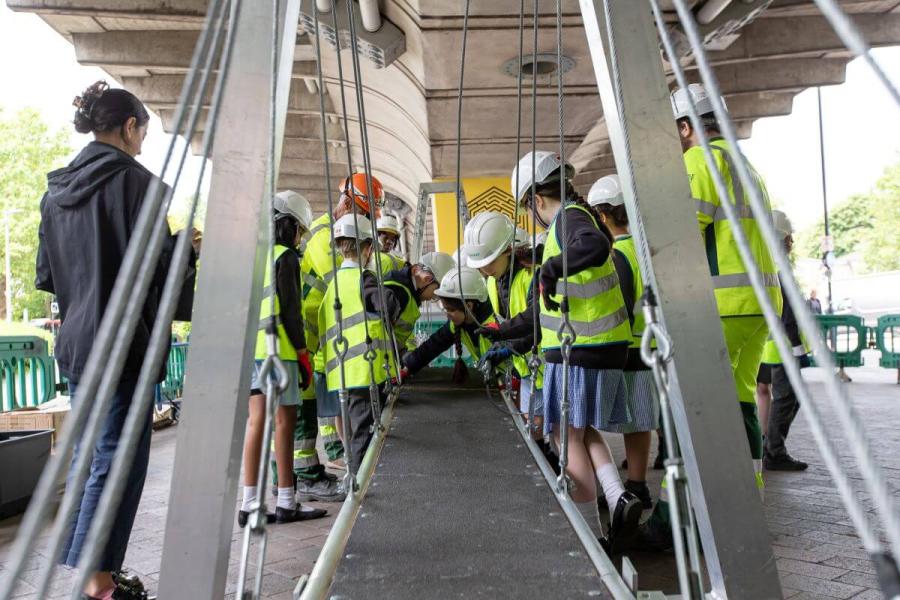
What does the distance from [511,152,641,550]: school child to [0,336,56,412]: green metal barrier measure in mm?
4565

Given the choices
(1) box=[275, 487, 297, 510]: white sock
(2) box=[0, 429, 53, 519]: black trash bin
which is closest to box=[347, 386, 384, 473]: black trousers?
(1) box=[275, 487, 297, 510]: white sock

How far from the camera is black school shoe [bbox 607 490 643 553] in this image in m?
3.19

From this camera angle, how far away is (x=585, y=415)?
11.0ft

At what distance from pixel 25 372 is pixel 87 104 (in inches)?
160

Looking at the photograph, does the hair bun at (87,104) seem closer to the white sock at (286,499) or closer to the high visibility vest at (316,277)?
the white sock at (286,499)

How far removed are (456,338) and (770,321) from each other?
176 inches

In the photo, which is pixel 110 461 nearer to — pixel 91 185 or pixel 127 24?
pixel 91 185

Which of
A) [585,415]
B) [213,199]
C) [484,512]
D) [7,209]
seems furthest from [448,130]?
[7,209]

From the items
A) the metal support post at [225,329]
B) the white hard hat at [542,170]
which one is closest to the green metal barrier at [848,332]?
the white hard hat at [542,170]

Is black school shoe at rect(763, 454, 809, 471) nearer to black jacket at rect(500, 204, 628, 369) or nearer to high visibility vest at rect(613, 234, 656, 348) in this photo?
high visibility vest at rect(613, 234, 656, 348)

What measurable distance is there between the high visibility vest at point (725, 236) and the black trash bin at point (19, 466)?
4181 mm

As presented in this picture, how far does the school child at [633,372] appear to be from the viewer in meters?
3.66

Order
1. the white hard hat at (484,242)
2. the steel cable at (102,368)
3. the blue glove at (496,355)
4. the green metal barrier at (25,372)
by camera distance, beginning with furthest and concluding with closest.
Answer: the green metal barrier at (25,372) < the blue glove at (496,355) < the white hard hat at (484,242) < the steel cable at (102,368)

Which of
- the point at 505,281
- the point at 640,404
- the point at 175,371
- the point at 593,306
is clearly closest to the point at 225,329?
the point at 593,306
